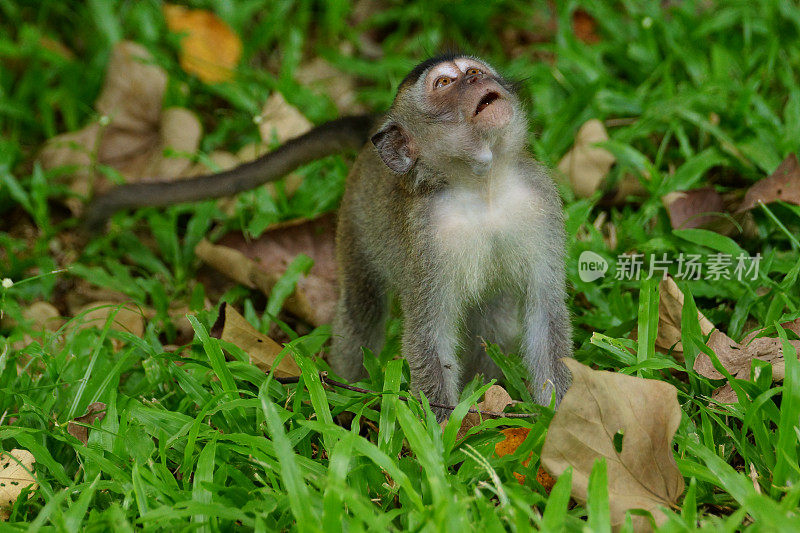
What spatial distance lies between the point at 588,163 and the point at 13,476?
3376mm

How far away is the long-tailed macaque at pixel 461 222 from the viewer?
3.42m

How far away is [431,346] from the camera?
350 centimetres

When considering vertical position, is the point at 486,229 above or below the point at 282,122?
above

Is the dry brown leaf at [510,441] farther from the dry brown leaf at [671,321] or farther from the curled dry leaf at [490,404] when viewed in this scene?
the dry brown leaf at [671,321]

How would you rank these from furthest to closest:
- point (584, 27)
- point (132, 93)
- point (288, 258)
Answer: point (584, 27), point (132, 93), point (288, 258)

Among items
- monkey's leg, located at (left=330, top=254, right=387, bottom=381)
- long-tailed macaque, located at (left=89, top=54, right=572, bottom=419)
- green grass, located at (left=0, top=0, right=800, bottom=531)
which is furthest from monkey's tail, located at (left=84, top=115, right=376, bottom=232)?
monkey's leg, located at (left=330, top=254, right=387, bottom=381)

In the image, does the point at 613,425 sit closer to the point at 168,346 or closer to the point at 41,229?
the point at 168,346

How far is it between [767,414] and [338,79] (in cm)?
411

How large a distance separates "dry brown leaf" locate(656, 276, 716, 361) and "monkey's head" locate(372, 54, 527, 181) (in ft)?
2.97

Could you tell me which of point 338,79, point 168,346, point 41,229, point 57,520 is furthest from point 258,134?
point 57,520

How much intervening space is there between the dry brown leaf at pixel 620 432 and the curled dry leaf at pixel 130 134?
341cm

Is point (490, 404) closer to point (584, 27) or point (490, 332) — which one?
point (490, 332)

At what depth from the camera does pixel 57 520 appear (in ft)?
9.00

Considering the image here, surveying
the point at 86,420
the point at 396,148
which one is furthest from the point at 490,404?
the point at 86,420
